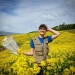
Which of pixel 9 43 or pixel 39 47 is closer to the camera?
pixel 9 43

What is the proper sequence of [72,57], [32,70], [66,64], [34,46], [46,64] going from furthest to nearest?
[72,57], [66,64], [34,46], [46,64], [32,70]

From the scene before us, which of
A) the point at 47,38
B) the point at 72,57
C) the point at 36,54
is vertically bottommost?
the point at 72,57

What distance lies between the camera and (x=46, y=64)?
2.92m

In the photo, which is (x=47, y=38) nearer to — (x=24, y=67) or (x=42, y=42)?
(x=42, y=42)

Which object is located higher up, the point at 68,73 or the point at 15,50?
the point at 15,50

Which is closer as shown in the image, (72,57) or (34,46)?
(34,46)

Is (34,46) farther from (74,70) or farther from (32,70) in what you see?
(74,70)

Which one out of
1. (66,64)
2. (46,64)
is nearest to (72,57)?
(66,64)

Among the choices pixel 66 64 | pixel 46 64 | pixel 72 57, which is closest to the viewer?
pixel 46 64

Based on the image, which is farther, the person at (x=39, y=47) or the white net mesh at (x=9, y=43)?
the person at (x=39, y=47)

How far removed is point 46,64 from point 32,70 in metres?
0.27

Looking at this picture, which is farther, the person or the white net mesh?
the person

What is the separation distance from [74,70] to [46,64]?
1.26 feet

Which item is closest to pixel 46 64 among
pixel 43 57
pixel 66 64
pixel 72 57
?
pixel 43 57
